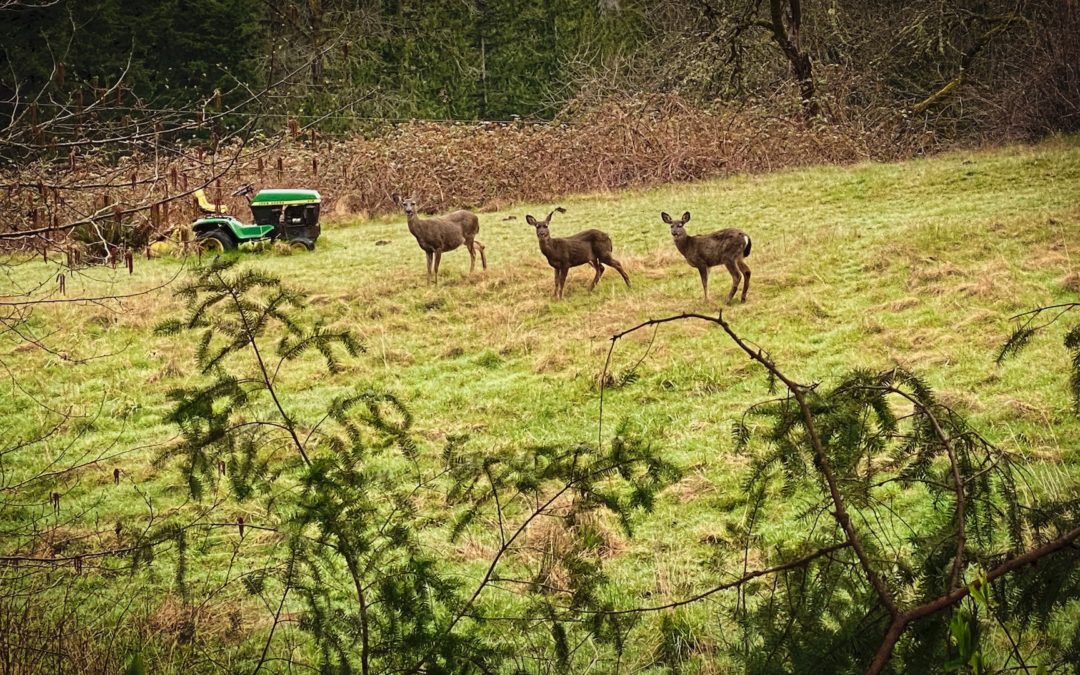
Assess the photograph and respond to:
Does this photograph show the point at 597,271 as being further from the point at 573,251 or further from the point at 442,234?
the point at 442,234

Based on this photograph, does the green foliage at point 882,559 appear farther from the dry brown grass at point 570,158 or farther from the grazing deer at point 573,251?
the dry brown grass at point 570,158

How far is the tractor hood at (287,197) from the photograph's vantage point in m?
17.2

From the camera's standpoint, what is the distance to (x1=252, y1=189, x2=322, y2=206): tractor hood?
17.2 meters

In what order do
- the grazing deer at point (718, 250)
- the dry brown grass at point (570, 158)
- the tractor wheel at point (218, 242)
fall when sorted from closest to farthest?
the grazing deer at point (718, 250) → the tractor wheel at point (218, 242) → the dry brown grass at point (570, 158)

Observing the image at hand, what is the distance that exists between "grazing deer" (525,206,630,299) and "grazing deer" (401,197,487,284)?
162 cm

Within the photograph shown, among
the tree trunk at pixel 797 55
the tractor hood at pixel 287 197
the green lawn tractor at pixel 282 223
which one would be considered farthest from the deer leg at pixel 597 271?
the tree trunk at pixel 797 55

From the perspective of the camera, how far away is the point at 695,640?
5426mm

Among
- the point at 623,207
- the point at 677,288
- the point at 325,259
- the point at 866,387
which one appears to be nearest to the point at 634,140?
the point at 623,207

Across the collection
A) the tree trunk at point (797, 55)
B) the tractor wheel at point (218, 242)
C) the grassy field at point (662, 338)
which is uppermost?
the tree trunk at point (797, 55)

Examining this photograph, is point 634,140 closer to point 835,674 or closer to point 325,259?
point 325,259

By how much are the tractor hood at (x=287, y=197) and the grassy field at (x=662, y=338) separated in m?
1.17

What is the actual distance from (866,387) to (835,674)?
0.81 meters

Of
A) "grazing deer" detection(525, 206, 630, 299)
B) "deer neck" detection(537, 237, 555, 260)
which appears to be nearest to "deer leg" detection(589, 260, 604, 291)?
"grazing deer" detection(525, 206, 630, 299)

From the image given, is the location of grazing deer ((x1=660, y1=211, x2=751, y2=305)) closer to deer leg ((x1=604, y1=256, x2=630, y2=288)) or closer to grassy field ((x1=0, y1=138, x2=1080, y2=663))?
grassy field ((x1=0, y1=138, x2=1080, y2=663))
